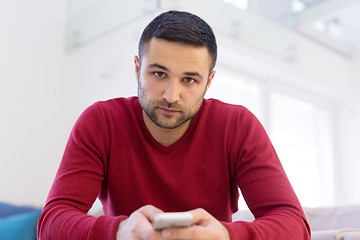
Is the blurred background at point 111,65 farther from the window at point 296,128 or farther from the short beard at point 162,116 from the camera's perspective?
the short beard at point 162,116

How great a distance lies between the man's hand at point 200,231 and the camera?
2.60ft

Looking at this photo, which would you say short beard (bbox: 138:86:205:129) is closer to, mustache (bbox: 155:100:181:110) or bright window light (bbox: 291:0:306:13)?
mustache (bbox: 155:100:181:110)

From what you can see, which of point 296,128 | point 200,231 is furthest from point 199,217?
point 296,128

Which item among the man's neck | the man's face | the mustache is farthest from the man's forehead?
the man's neck

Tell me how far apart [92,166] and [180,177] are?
0.80ft

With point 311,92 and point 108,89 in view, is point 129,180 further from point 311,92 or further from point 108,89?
point 311,92

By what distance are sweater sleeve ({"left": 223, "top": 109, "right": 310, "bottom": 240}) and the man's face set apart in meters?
0.17

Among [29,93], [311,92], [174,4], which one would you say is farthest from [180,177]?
[311,92]

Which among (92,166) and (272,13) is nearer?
(92,166)

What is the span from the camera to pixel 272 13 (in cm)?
411

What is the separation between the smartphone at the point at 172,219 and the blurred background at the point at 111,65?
7.25 ft

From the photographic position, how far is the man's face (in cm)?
112

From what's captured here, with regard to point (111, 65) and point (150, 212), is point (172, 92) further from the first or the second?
point (111, 65)

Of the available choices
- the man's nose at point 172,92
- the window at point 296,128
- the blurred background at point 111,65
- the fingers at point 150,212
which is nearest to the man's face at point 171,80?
the man's nose at point 172,92
